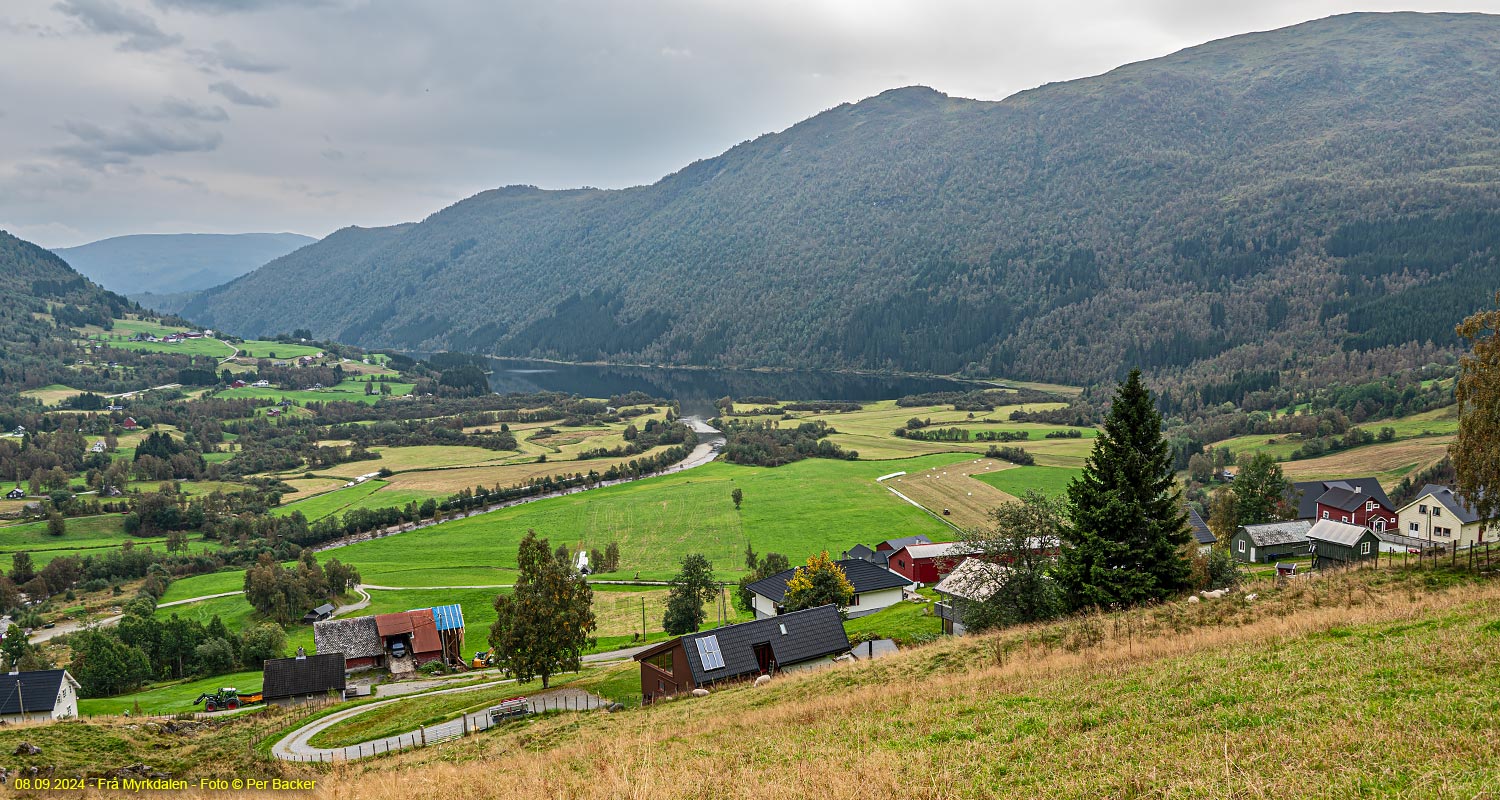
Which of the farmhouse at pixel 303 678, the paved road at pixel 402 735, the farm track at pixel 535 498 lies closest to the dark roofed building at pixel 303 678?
the farmhouse at pixel 303 678

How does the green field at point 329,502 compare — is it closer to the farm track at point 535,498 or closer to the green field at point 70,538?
the farm track at point 535,498

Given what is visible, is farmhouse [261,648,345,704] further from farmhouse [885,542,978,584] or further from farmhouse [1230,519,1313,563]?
farmhouse [1230,519,1313,563]

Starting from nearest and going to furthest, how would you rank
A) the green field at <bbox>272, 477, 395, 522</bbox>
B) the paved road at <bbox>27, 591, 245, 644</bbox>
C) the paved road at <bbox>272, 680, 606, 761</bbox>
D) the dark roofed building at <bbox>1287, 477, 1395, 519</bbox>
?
the paved road at <bbox>272, 680, 606, 761</bbox> < the paved road at <bbox>27, 591, 245, 644</bbox> < the dark roofed building at <bbox>1287, 477, 1395, 519</bbox> < the green field at <bbox>272, 477, 395, 522</bbox>

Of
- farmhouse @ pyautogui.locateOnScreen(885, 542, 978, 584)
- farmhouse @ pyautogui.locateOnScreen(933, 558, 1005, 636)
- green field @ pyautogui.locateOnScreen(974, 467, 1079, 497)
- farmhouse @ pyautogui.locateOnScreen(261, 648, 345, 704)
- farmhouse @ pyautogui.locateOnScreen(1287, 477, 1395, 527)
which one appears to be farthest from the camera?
green field @ pyautogui.locateOnScreen(974, 467, 1079, 497)

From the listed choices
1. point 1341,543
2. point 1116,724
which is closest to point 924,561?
point 1341,543

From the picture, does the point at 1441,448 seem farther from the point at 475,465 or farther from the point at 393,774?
the point at 475,465

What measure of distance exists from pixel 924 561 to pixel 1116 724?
2143 inches

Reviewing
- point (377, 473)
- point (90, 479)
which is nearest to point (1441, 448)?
point (377, 473)

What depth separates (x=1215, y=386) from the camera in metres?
174

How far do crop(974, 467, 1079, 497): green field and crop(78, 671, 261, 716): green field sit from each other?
80281 mm

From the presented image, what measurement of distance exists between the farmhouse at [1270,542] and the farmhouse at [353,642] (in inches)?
2536

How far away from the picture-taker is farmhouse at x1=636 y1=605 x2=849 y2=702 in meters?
36.2

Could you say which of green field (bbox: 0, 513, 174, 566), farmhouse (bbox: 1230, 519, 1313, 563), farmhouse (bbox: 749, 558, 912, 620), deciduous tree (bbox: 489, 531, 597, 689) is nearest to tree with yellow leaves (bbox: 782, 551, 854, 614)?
farmhouse (bbox: 749, 558, 912, 620)

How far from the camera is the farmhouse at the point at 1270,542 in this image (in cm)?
6344
